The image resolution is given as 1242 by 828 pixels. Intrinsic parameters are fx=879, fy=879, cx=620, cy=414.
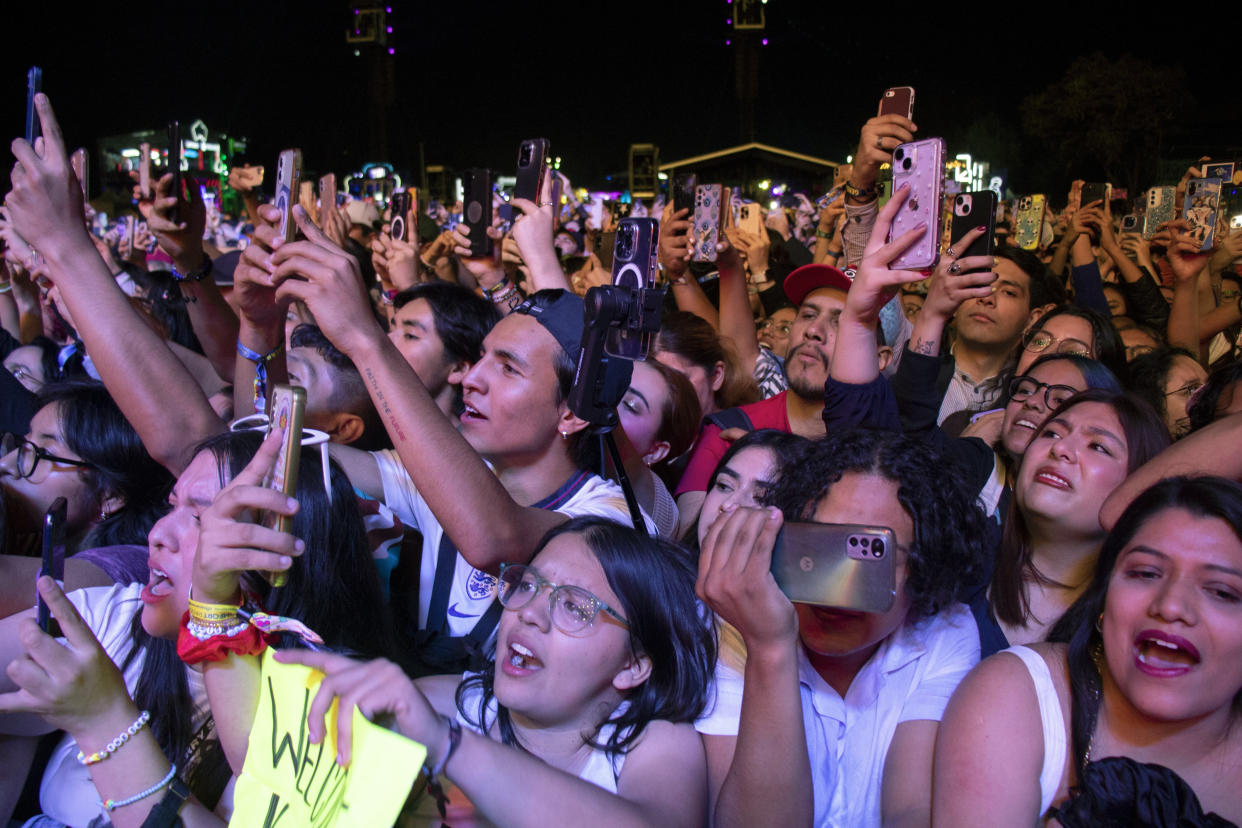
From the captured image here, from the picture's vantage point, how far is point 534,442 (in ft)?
7.09

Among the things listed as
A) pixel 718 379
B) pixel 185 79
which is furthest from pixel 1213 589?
pixel 185 79

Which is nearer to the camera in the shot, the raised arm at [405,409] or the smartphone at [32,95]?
the raised arm at [405,409]

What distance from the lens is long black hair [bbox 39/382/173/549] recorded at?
8.08 feet

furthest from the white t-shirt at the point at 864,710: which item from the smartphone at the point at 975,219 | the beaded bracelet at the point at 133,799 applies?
the smartphone at the point at 975,219

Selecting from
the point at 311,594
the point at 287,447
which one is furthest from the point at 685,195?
the point at 287,447

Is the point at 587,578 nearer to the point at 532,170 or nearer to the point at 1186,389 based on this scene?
the point at 532,170

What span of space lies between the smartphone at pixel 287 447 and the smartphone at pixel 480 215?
179cm

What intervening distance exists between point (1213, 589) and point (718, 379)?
2355mm

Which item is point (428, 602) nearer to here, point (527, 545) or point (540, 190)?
point (527, 545)

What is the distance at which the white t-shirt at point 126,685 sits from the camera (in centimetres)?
165

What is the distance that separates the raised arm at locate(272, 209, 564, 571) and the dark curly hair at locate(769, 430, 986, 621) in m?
0.60

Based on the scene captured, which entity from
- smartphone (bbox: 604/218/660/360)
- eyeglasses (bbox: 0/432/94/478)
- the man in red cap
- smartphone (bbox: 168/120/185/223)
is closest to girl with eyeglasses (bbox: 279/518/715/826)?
smartphone (bbox: 604/218/660/360)

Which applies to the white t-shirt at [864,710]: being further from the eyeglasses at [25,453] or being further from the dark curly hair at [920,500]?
the eyeglasses at [25,453]

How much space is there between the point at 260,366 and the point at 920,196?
5.90 ft
